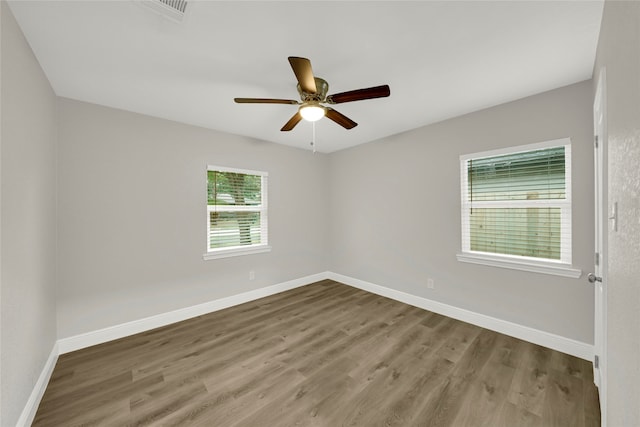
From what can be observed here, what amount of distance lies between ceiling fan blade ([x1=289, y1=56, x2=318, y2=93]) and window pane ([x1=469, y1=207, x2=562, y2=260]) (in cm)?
243

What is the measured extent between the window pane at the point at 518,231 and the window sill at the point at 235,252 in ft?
9.42

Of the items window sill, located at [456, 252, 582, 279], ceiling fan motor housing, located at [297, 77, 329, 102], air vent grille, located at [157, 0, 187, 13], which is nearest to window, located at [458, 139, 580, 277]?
window sill, located at [456, 252, 582, 279]

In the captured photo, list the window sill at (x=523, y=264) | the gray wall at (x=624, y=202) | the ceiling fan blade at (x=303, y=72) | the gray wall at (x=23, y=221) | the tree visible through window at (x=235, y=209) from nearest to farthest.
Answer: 1. the gray wall at (x=624, y=202)
2. the gray wall at (x=23, y=221)
3. the ceiling fan blade at (x=303, y=72)
4. the window sill at (x=523, y=264)
5. the tree visible through window at (x=235, y=209)

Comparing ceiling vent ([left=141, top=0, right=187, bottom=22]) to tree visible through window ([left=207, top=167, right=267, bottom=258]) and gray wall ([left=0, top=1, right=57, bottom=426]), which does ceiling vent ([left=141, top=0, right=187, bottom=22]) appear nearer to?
gray wall ([left=0, top=1, right=57, bottom=426])

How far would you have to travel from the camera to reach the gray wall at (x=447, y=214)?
220cm

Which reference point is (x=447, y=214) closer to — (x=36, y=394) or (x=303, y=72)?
(x=303, y=72)

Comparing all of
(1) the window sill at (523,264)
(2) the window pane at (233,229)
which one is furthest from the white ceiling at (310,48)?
(1) the window sill at (523,264)

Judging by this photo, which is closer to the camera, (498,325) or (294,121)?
(294,121)

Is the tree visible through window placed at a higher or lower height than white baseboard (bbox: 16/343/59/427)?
higher

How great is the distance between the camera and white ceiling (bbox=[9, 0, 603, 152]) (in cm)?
141

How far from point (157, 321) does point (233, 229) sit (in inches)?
55.6

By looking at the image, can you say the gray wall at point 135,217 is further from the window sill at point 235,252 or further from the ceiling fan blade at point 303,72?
the ceiling fan blade at point 303,72

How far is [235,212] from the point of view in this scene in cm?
361

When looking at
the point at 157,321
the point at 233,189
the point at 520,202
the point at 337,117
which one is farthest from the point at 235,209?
the point at 520,202
